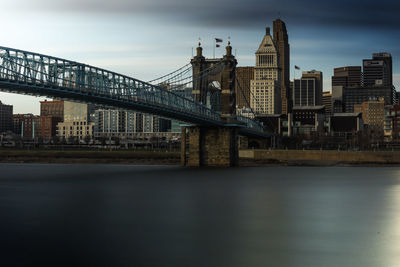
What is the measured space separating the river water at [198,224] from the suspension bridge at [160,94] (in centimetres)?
849

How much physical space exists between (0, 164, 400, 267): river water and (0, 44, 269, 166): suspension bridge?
849 cm

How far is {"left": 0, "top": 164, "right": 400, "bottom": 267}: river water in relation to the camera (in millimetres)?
19562

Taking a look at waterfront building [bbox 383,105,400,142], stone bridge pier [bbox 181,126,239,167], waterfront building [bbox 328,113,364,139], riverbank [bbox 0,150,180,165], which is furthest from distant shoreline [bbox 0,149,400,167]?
waterfront building [bbox 328,113,364,139]

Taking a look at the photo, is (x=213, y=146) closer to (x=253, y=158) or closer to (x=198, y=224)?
(x=253, y=158)

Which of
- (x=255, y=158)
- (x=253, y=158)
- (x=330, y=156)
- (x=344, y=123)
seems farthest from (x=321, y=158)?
(x=344, y=123)

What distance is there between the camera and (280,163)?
84.8 meters

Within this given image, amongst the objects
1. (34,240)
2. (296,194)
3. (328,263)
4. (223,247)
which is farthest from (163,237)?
(296,194)

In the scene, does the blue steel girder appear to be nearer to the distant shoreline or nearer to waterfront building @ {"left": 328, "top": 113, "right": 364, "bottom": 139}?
the distant shoreline

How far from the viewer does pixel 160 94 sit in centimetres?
6662

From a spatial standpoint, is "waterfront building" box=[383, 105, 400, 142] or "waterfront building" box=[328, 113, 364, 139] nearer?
"waterfront building" box=[383, 105, 400, 142]

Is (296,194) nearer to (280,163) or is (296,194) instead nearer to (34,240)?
(34,240)

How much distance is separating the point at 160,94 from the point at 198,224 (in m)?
40.8

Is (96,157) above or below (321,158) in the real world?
below

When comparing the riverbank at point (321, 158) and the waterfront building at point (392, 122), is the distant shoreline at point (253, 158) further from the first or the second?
the waterfront building at point (392, 122)
